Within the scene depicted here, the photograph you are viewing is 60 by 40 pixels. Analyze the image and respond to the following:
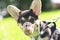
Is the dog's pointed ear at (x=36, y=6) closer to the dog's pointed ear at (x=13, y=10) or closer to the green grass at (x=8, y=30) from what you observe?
the dog's pointed ear at (x=13, y=10)

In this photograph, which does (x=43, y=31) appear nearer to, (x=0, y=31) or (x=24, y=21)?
(x=24, y=21)

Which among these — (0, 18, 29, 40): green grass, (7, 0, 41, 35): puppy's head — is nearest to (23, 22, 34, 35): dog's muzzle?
(7, 0, 41, 35): puppy's head

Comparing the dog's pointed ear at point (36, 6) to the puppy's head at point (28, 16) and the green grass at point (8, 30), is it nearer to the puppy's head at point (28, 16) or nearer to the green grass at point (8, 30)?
the puppy's head at point (28, 16)

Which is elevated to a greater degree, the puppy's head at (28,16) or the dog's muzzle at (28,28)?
the puppy's head at (28,16)

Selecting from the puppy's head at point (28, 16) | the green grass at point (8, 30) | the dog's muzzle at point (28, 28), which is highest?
the puppy's head at point (28, 16)

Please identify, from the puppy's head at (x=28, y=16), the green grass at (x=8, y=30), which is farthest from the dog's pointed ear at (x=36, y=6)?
the green grass at (x=8, y=30)

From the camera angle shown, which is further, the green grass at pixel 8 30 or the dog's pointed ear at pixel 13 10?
the green grass at pixel 8 30

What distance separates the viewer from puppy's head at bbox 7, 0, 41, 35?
10.3ft

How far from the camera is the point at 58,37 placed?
3350 millimetres

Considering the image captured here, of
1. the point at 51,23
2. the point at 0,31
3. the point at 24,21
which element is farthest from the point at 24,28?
the point at 0,31

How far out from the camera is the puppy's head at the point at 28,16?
3.13 m

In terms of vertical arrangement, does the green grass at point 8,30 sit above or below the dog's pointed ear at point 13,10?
below

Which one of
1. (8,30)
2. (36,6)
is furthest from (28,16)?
(8,30)

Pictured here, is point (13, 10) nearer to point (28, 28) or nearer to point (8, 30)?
point (28, 28)
